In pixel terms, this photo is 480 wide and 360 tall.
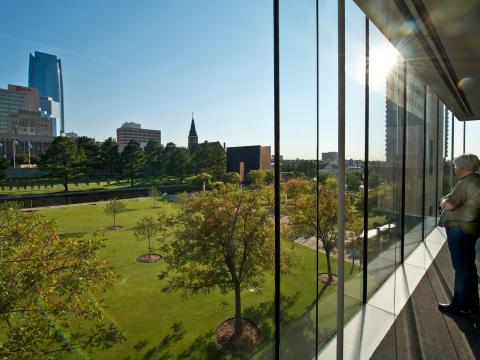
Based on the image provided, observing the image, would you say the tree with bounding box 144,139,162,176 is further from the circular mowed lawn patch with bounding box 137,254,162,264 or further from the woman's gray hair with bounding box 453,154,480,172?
the woman's gray hair with bounding box 453,154,480,172

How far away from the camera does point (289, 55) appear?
2408 millimetres

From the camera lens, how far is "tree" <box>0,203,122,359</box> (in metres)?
2.60

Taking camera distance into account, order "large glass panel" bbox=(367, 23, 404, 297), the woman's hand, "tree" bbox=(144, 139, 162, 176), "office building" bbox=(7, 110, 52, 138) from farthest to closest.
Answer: "tree" bbox=(144, 139, 162, 176)
"office building" bbox=(7, 110, 52, 138)
"large glass panel" bbox=(367, 23, 404, 297)
the woman's hand

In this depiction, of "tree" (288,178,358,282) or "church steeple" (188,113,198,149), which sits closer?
"tree" (288,178,358,282)

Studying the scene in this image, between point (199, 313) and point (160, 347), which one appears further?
point (199, 313)

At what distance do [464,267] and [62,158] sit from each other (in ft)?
103

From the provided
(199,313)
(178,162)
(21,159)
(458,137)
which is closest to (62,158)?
(21,159)

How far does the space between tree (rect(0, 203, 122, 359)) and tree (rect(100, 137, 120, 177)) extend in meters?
32.2

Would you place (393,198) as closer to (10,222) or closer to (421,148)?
(421,148)

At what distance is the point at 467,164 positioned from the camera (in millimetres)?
2449

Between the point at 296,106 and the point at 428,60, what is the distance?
2.63 metres

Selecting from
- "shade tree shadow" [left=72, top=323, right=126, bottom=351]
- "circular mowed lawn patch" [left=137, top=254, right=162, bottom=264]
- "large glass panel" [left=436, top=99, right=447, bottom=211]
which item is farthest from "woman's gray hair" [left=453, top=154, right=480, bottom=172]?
"circular mowed lawn patch" [left=137, top=254, right=162, bottom=264]

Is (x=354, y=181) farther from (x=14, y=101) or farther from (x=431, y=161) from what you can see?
(x=14, y=101)

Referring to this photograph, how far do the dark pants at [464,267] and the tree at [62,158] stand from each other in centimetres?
3106
